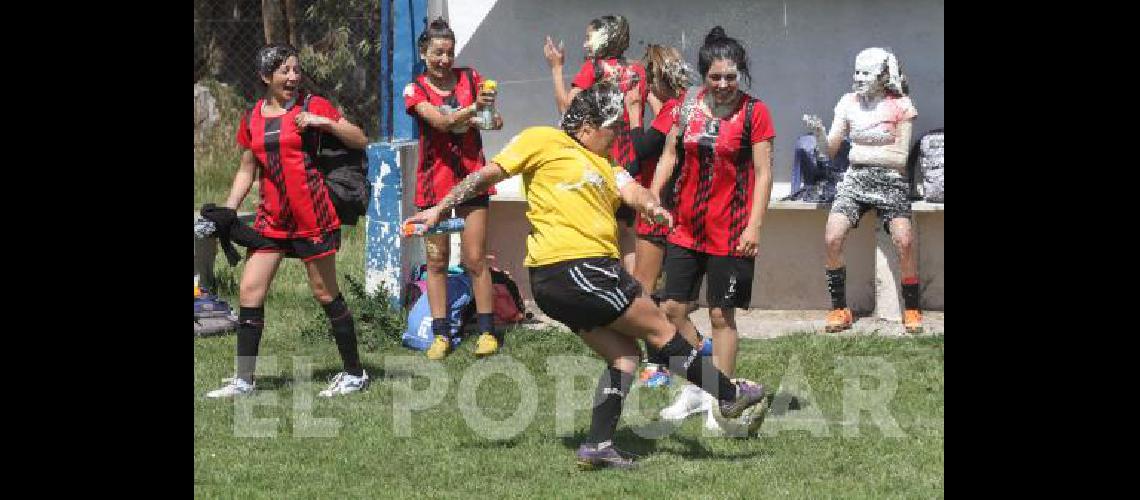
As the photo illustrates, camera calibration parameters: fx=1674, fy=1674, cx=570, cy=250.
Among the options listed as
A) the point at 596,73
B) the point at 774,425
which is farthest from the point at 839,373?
the point at 596,73

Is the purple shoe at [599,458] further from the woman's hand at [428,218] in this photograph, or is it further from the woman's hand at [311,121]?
the woman's hand at [311,121]

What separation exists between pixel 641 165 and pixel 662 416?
84.8 inches

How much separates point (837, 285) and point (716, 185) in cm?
342

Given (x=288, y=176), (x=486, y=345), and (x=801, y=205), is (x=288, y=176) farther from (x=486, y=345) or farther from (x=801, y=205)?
(x=801, y=205)

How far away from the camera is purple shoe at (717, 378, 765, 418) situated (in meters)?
7.61

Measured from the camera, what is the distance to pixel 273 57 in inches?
344

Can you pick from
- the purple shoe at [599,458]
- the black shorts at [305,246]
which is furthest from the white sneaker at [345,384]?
the purple shoe at [599,458]

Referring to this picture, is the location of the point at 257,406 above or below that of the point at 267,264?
below

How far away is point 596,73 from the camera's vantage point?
9.98m

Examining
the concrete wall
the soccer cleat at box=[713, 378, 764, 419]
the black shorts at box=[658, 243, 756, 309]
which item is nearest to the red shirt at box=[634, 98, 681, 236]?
the black shorts at box=[658, 243, 756, 309]

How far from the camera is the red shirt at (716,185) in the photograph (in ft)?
26.3

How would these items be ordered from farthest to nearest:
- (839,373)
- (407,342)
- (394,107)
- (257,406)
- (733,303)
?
(394,107), (407,342), (839,373), (257,406), (733,303)

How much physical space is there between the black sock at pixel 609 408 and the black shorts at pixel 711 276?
966 millimetres

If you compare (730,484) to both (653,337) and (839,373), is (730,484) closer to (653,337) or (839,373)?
(653,337)
